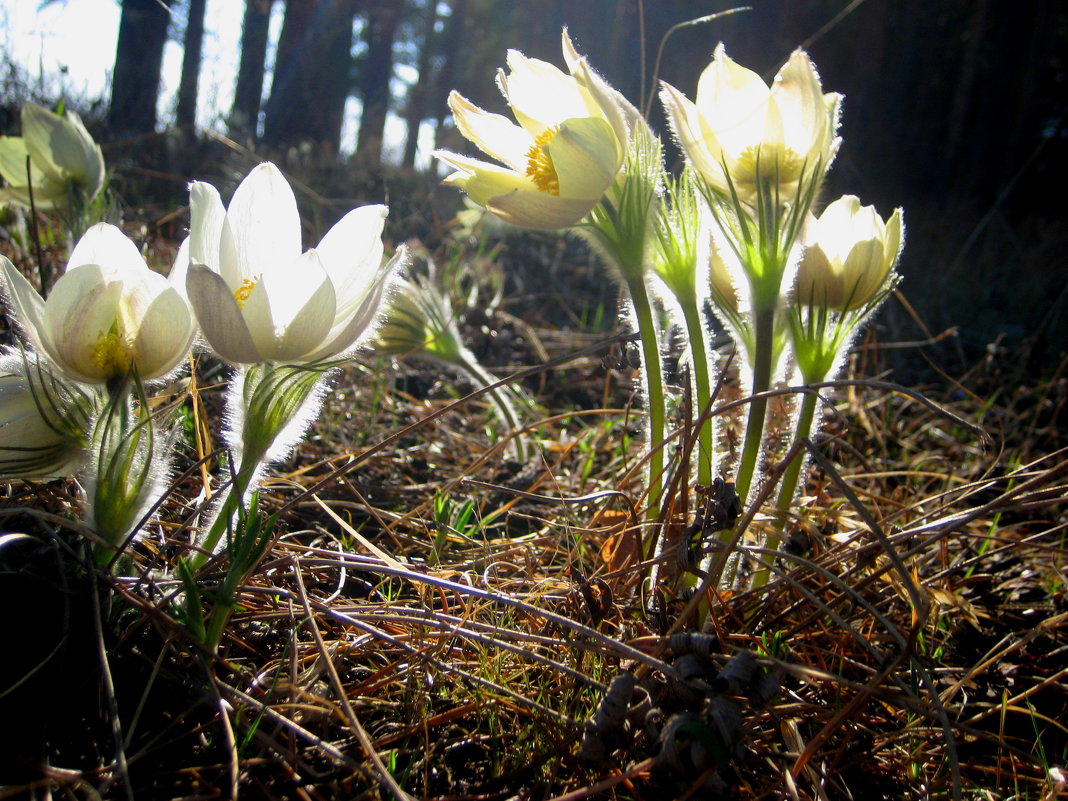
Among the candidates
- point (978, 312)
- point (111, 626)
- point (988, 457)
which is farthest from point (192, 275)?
point (978, 312)

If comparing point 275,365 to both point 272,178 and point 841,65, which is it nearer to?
point 272,178

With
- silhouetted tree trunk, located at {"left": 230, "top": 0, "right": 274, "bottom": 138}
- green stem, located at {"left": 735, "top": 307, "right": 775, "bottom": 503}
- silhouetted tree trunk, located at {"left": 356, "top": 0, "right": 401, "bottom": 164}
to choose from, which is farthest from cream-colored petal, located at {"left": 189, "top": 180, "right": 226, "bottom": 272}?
silhouetted tree trunk, located at {"left": 356, "top": 0, "right": 401, "bottom": 164}

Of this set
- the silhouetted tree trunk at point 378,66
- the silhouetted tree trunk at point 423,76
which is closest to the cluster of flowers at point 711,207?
the silhouetted tree trunk at point 378,66

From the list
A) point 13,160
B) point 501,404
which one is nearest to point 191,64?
point 13,160

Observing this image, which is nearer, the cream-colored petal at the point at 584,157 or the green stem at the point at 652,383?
the cream-colored petal at the point at 584,157

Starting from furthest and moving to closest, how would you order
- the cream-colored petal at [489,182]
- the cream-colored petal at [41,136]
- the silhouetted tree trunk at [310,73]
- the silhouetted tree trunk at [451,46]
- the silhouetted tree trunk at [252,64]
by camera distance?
the silhouetted tree trunk at [451,46]
the silhouetted tree trunk at [310,73]
the silhouetted tree trunk at [252,64]
the cream-colored petal at [41,136]
the cream-colored petal at [489,182]

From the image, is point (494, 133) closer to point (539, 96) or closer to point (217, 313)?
point (539, 96)

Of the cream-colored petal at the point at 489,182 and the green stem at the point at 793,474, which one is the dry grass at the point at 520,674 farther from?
the cream-colored petal at the point at 489,182
